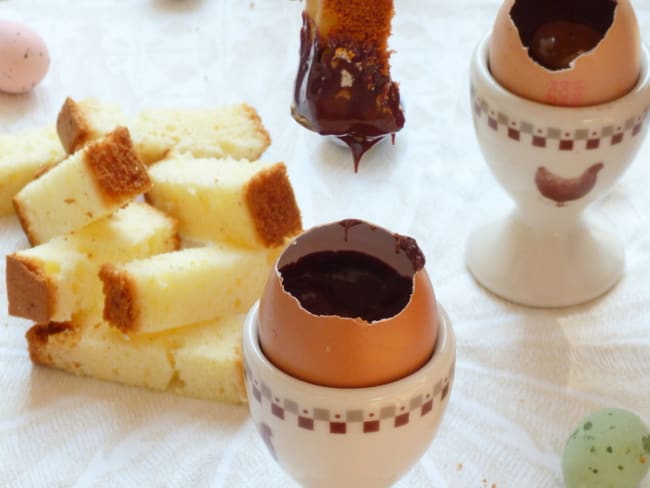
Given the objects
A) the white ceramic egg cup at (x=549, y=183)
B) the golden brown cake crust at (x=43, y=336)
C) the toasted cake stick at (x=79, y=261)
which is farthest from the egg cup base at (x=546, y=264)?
the golden brown cake crust at (x=43, y=336)

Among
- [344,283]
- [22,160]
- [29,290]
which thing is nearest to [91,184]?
[29,290]

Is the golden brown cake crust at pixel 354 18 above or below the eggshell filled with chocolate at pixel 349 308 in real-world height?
above

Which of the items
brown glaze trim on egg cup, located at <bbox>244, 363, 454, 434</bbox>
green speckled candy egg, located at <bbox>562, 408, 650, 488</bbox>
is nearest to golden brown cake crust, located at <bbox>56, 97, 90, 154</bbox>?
brown glaze trim on egg cup, located at <bbox>244, 363, 454, 434</bbox>

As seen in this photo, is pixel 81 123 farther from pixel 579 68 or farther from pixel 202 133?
pixel 579 68

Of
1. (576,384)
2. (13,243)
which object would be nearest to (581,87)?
(576,384)

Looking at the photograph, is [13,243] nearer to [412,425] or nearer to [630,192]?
[412,425]

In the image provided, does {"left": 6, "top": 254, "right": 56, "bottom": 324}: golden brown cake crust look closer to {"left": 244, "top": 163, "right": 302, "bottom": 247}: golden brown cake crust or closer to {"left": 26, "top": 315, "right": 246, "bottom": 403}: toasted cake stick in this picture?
{"left": 26, "top": 315, "right": 246, "bottom": 403}: toasted cake stick

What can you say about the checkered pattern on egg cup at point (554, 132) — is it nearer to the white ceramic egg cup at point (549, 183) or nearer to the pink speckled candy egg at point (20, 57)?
the white ceramic egg cup at point (549, 183)
